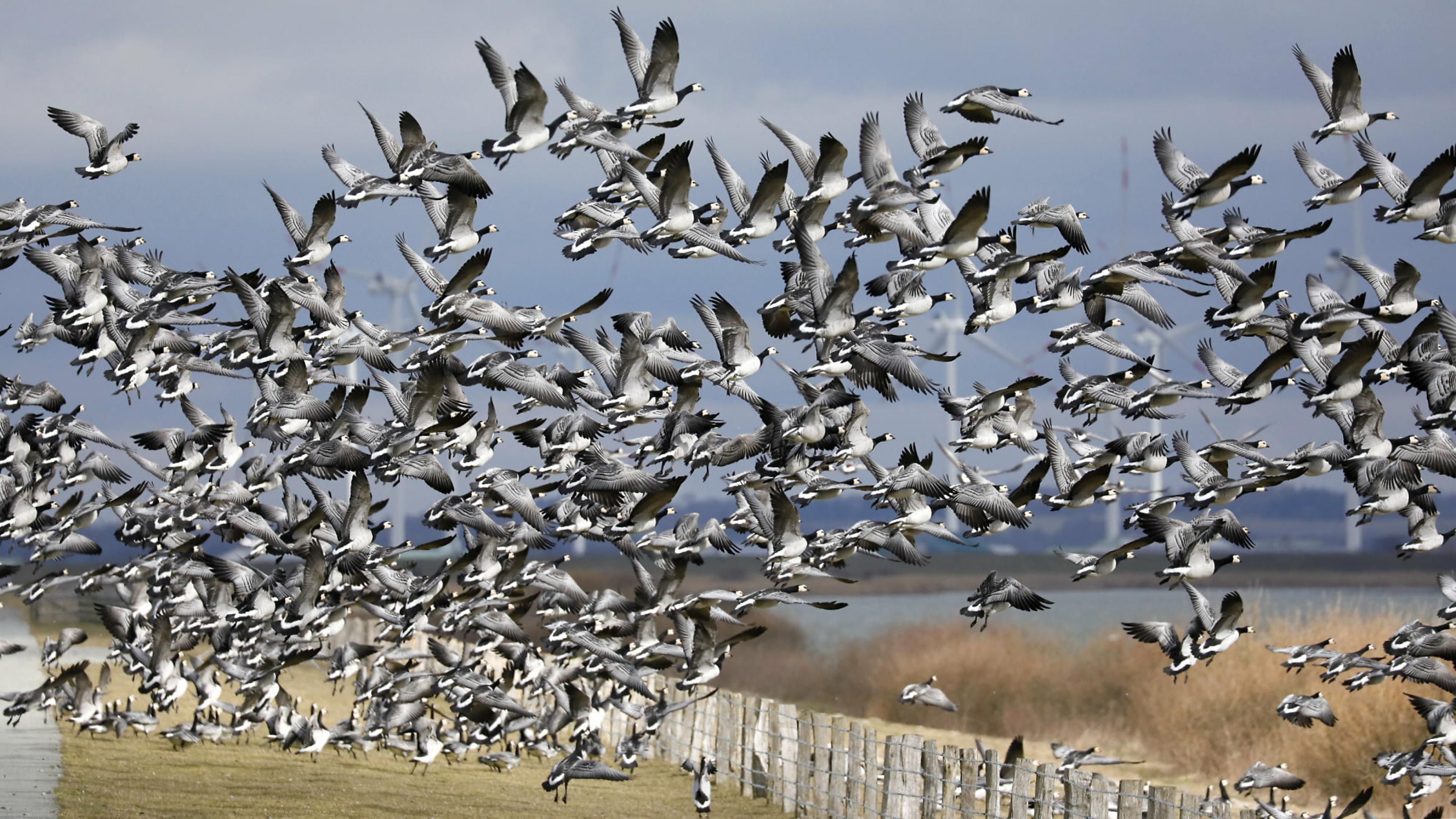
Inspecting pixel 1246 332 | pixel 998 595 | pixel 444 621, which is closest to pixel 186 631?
pixel 444 621

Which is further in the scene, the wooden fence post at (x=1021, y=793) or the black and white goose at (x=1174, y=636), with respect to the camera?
the black and white goose at (x=1174, y=636)

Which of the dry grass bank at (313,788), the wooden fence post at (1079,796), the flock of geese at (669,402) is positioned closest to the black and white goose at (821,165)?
the flock of geese at (669,402)

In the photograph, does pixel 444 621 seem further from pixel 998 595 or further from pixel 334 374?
pixel 998 595

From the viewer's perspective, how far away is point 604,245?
65.0 ft

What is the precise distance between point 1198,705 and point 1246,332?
Result: 14982mm

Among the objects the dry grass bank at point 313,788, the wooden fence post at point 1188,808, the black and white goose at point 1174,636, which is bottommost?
the dry grass bank at point 313,788

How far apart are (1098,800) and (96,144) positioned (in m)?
16.2

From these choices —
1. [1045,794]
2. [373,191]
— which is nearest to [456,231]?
[373,191]

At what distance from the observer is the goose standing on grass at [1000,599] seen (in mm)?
19109

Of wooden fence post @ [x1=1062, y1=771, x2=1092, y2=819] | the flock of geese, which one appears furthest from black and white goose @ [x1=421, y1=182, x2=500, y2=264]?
wooden fence post @ [x1=1062, y1=771, x2=1092, y2=819]

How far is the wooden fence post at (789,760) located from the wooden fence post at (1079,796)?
6924mm

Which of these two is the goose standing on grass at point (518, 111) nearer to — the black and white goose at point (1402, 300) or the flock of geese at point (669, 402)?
the flock of geese at point (669, 402)

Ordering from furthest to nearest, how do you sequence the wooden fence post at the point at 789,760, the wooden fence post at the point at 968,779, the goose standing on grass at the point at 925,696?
the goose standing on grass at the point at 925,696
the wooden fence post at the point at 789,760
the wooden fence post at the point at 968,779

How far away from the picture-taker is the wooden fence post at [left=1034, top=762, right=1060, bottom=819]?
60.7 ft
